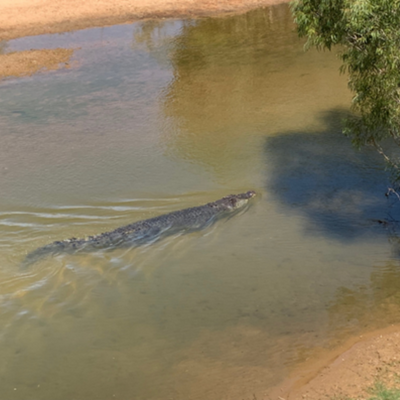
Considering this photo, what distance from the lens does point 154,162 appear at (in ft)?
50.4

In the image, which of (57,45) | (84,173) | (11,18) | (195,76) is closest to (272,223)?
(84,173)

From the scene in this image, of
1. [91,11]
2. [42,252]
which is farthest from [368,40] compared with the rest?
[91,11]

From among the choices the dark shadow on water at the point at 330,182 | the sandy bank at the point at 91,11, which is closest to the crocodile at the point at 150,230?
the dark shadow on water at the point at 330,182

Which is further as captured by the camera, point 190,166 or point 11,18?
point 11,18

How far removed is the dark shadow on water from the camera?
12180 millimetres

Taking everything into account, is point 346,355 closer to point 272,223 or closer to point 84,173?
point 272,223

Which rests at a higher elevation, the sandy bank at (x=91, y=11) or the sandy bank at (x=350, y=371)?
the sandy bank at (x=91, y=11)

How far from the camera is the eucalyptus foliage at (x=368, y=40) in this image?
8539 millimetres

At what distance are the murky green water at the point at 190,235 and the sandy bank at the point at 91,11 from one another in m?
7.37

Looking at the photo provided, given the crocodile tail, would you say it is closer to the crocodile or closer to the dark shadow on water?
the crocodile

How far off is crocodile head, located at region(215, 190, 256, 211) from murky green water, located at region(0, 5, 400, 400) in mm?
313

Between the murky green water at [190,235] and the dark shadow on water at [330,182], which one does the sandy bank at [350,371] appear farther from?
the dark shadow on water at [330,182]

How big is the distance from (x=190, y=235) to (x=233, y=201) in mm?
1496

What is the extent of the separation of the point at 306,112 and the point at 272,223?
20.8 feet
